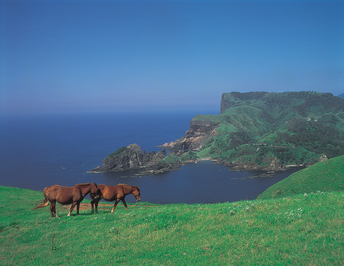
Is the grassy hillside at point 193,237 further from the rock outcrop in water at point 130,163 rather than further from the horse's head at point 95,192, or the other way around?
the rock outcrop in water at point 130,163

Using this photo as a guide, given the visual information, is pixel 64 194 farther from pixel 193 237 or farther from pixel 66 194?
pixel 193 237

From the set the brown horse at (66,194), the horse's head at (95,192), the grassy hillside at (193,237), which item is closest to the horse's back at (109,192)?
the horse's head at (95,192)

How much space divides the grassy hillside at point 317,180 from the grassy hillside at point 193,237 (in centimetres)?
2597

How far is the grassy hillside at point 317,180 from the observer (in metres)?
37.3

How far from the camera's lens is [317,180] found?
130 ft

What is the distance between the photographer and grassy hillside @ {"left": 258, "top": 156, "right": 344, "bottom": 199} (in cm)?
3728

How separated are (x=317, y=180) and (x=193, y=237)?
36828 millimetres

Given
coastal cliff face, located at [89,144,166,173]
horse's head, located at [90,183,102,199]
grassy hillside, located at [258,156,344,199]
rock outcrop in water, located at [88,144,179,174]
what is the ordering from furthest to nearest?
coastal cliff face, located at [89,144,166,173] → rock outcrop in water, located at [88,144,179,174] → grassy hillside, located at [258,156,344,199] → horse's head, located at [90,183,102,199]

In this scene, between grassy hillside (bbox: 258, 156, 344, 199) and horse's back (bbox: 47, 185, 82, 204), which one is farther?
grassy hillside (bbox: 258, 156, 344, 199)

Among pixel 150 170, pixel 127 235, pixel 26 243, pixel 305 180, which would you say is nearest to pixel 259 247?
pixel 127 235

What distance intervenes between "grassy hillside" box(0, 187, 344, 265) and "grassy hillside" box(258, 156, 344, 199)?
85.2 ft

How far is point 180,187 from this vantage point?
12325cm

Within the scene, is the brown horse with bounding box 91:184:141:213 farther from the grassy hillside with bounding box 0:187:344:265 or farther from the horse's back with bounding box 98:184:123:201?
the grassy hillside with bounding box 0:187:344:265

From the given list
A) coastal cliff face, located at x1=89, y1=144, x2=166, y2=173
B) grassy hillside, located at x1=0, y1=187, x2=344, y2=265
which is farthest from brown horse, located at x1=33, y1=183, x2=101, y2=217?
coastal cliff face, located at x1=89, y1=144, x2=166, y2=173
